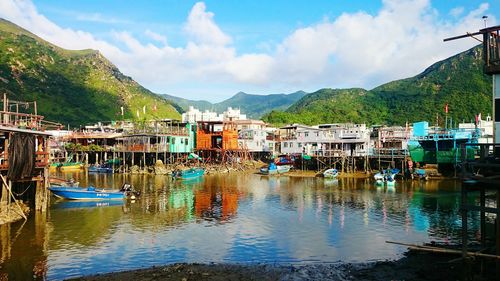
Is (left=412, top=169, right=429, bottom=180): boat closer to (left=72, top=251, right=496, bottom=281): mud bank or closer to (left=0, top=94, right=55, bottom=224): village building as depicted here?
(left=72, top=251, right=496, bottom=281): mud bank

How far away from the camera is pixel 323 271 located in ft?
64.0

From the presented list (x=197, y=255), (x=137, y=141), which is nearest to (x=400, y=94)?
(x=137, y=141)

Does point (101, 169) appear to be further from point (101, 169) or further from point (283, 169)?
point (283, 169)

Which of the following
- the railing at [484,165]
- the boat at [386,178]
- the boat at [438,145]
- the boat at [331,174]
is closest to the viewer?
the railing at [484,165]

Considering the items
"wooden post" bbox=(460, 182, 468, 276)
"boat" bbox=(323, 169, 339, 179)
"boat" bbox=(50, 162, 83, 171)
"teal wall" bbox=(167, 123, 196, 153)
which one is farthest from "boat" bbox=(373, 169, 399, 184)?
"boat" bbox=(50, 162, 83, 171)

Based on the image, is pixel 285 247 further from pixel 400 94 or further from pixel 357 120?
pixel 400 94

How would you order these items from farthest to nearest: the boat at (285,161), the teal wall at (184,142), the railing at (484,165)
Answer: the boat at (285,161) < the teal wall at (184,142) < the railing at (484,165)

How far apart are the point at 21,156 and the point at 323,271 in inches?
919

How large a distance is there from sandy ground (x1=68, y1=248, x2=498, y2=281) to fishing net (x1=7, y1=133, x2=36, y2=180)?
14908 mm

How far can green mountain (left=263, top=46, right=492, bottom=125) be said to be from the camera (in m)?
101

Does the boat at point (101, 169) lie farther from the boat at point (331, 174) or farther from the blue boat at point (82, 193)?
the boat at point (331, 174)

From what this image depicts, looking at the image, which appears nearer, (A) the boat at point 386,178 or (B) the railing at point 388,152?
(A) the boat at point 386,178

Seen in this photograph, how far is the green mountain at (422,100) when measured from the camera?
100938 millimetres

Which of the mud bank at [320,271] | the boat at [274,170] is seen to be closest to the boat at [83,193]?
the mud bank at [320,271]
